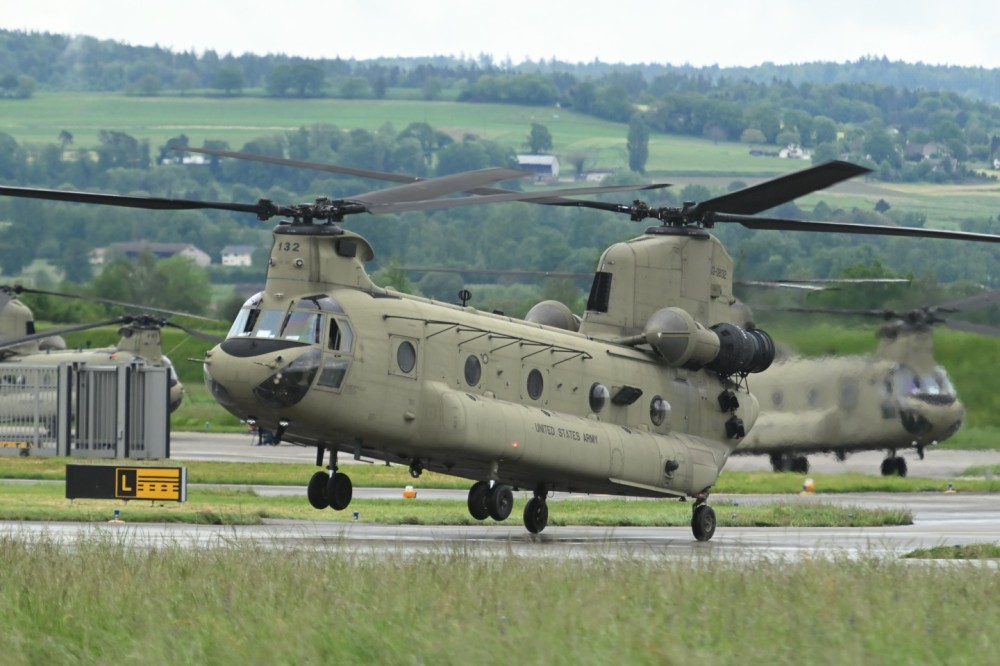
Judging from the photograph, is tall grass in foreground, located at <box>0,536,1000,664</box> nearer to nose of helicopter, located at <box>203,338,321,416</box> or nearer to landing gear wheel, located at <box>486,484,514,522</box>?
nose of helicopter, located at <box>203,338,321,416</box>

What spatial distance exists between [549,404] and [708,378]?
160 inches

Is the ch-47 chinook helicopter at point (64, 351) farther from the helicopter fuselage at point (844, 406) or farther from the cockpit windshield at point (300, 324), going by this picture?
the cockpit windshield at point (300, 324)

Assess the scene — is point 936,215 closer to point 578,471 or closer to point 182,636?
point 578,471

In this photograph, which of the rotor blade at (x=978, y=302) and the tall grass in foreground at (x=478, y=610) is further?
the rotor blade at (x=978, y=302)

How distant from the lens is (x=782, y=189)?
25703 millimetres

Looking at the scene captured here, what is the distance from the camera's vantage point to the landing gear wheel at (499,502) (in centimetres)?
2512

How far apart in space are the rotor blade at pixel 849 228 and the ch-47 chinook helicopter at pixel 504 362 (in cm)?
6

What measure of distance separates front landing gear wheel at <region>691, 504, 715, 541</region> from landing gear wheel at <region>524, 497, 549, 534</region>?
2435 mm

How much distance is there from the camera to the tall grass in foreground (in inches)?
513

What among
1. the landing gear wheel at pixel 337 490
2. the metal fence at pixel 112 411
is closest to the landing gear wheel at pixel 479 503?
the landing gear wheel at pixel 337 490

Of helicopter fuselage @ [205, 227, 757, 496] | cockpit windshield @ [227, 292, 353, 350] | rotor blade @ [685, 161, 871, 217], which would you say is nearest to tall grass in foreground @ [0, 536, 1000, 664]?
helicopter fuselage @ [205, 227, 757, 496]

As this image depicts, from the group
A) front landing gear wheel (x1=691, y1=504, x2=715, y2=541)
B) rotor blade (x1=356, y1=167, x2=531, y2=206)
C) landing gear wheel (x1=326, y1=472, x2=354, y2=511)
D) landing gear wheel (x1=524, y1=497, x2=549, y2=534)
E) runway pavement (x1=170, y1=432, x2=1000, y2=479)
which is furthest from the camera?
runway pavement (x1=170, y1=432, x2=1000, y2=479)

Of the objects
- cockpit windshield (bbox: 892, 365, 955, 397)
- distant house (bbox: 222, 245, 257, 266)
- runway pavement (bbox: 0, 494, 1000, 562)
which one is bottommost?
distant house (bbox: 222, 245, 257, 266)

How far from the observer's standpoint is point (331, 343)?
2400cm
